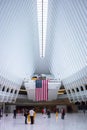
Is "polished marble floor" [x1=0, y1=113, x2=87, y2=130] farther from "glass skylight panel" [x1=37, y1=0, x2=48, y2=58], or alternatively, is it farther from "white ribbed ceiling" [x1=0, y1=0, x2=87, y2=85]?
"glass skylight panel" [x1=37, y1=0, x2=48, y2=58]

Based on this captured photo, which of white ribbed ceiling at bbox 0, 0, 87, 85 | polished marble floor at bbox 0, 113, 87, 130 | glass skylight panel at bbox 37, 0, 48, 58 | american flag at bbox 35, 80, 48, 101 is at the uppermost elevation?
glass skylight panel at bbox 37, 0, 48, 58

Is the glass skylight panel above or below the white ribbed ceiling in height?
above

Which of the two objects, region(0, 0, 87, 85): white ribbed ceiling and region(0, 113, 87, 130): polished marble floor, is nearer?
region(0, 113, 87, 130): polished marble floor

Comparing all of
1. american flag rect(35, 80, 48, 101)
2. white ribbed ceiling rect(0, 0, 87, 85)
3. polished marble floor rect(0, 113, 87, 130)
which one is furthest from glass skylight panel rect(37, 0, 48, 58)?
polished marble floor rect(0, 113, 87, 130)

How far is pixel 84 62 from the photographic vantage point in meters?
30.2

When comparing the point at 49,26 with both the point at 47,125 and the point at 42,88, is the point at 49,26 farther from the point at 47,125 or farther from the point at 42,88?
the point at 47,125

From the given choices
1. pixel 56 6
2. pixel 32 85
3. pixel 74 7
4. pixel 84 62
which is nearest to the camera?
pixel 74 7

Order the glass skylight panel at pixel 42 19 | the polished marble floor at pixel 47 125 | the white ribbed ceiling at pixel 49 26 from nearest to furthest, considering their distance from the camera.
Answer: the polished marble floor at pixel 47 125, the white ribbed ceiling at pixel 49 26, the glass skylight panel at pixel 42 19

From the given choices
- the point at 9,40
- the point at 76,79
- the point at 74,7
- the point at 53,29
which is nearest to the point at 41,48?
the point at 76,79

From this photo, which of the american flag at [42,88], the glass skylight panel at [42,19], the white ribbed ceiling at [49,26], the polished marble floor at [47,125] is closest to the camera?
the polished marble floor at [47,125]

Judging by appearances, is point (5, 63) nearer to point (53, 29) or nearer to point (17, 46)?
point (17, 46)

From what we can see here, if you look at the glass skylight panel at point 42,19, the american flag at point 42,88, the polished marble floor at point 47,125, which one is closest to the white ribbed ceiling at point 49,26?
the glass skylight panel at point 42,19

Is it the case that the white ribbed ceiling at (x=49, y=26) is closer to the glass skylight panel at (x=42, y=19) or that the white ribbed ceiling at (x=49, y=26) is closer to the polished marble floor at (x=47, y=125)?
the glass skylight panel at (x=42, y=19)

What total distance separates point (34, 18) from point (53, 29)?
16.0 feet
